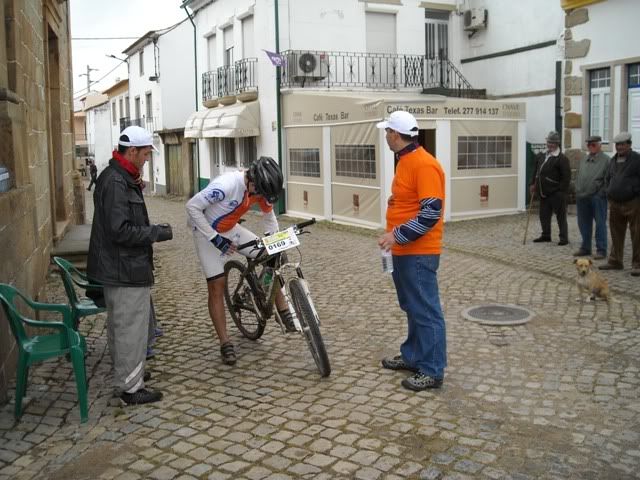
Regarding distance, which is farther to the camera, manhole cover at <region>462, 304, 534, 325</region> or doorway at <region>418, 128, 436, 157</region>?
doorway at <region>418, 128, 436, 157</region>

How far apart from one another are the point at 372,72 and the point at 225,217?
49.6ft

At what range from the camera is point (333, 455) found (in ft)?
14.1

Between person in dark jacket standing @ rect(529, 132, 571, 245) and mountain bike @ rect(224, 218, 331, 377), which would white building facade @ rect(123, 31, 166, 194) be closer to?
Answer: person in dark jacket standing @ rect(529, 132, 571, 245)

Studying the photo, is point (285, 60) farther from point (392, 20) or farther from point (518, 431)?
point (518, 431)

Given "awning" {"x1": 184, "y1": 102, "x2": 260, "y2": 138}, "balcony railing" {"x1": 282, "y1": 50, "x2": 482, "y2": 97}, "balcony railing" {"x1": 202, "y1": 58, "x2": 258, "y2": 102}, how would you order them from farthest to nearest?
"balcony railing" {"x1": 202, "y1": 58, "x2": 258, "y2": 102}, "awning" {"x1": 184, "y1": 102, "x2": 260, "y2": 138}, "balcony railing" {"x1": 282, "y1": 50, "x2": 482, "y2": 97}

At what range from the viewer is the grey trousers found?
5.12 m

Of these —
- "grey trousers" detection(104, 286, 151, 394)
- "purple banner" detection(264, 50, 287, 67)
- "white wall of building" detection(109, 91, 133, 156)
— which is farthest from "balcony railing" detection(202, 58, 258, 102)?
"grey trousers" detection(104, 286, 151, 394)

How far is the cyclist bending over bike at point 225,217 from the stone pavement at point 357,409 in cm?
44

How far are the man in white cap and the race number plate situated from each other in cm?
85

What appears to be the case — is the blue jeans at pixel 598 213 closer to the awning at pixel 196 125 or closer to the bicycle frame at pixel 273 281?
the bicycle frame at pixel 273 281

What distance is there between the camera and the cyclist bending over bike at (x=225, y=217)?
19.4ft

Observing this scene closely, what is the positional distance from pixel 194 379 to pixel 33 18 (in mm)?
5984

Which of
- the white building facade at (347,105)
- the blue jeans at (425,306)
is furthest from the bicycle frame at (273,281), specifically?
the white building facade at (347,105)

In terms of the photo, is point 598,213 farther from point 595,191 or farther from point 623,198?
point 623,198
